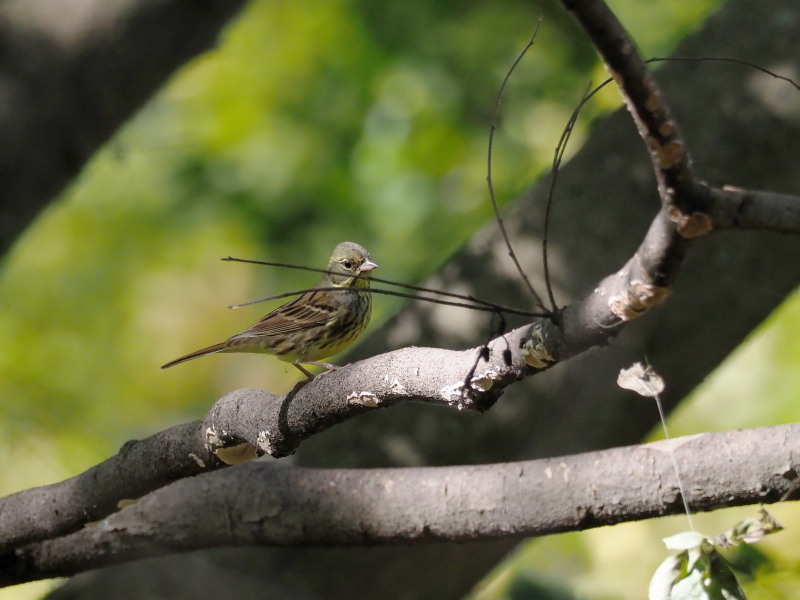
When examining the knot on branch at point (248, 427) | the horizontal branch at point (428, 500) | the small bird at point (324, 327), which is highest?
the small bird at point (324, 327)

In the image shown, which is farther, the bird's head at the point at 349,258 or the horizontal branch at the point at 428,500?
the bird's head at the point at 349,258

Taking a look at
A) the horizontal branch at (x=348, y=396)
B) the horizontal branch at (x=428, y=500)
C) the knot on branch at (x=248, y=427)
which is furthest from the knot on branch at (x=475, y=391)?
the horizontal branch at (x=428, y=500)

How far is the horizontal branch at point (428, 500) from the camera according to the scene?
2.49 metres

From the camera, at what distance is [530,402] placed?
4672 mm

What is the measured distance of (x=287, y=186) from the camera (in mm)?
8023

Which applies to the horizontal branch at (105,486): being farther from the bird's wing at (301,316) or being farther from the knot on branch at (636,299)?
the knot on branch at (636,299)

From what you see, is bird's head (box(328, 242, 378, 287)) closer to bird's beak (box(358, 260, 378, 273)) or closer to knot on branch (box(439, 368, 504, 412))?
bird's beak (box(358, 260, 378, 273))

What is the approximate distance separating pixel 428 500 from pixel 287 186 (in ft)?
17.5

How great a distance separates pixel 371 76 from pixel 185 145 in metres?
1.62

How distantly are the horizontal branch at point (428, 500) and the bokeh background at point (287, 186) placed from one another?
3.46m

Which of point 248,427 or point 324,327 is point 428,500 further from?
point 324,327

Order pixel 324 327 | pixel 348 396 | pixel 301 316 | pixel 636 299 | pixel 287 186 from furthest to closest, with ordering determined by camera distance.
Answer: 1. pixel 287 186
2. pixel 301 316
3. pixel 324 327
4. pixel 348 396
5. pixel 636 299

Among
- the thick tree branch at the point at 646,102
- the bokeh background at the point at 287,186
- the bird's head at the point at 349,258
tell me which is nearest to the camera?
the thick tree branch at the point at 646,102

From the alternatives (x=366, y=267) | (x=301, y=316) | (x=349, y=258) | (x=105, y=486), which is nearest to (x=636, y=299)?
(x=105, y=486)
